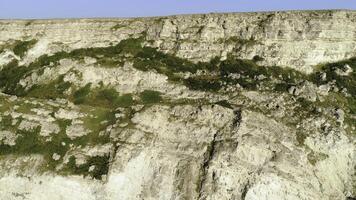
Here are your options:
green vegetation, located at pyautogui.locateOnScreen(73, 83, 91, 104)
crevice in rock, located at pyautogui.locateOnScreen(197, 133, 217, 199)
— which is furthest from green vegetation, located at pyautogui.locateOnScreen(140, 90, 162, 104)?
crevice in rock, located at pyautogui.locateOnScreen(197, 133, 217, 199)

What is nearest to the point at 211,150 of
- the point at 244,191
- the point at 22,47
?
the point at 244,191

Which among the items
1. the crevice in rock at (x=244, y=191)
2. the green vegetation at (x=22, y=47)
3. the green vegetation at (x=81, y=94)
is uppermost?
the green vegetation at (x=22, y=47)

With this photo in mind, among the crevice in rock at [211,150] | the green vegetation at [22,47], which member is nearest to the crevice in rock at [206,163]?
the crevice in rock at [211,150]

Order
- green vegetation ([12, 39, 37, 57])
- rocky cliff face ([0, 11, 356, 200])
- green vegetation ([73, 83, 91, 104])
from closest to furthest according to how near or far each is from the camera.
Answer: rocky cliff face ([0, 11, 356, 200])
green vegetation ([73, 83, 91, 104])
green vegetation ([12, 39, 37, 57])

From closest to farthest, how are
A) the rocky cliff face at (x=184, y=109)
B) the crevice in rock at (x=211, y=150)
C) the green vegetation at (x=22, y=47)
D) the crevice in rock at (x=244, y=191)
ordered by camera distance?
1. the crevice in rock at (x=244, y=191)
2. the crevice in rock at (x=211, y=150)
3. the rocky cliff face at (x=184, y=109)
4. the green vegetation at (x=22, y=47)

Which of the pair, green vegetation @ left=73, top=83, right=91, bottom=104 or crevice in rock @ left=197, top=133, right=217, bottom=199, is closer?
crevice in rock @ left=197, top=133, right=217, bottom=199

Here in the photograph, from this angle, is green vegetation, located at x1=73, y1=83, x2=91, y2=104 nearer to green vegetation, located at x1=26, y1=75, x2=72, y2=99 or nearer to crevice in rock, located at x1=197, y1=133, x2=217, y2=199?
green vegetation, located at x1=26, y1=75, x2=72, y2=99

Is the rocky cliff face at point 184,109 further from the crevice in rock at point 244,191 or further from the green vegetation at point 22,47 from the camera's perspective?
the green vegetation at point 22,47

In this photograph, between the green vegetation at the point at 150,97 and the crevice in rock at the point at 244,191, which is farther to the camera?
the green vegetation at the point at 150,97

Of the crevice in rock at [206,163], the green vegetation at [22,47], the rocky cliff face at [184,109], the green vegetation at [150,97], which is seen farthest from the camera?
the green vegetation at [22,47]

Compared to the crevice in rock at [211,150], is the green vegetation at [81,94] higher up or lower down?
higher up
